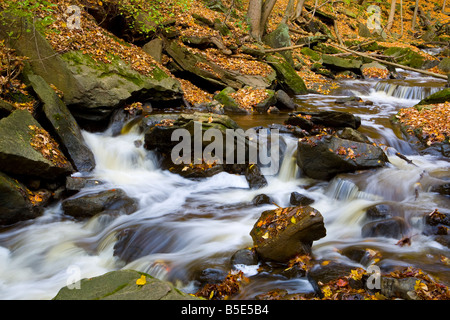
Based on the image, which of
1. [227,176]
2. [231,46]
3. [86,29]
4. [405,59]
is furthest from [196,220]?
[405,59]

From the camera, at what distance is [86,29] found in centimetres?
1036

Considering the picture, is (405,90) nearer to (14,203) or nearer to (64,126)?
(64,126)

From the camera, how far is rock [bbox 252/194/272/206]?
279 inches

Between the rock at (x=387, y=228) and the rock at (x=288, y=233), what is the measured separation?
1333 mm

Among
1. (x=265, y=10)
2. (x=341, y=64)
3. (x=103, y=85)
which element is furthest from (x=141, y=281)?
(x=341, y=64)

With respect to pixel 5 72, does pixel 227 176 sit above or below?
below

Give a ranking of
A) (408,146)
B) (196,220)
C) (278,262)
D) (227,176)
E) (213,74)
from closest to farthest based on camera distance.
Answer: (278,262)
(196,220)
(227,176)
(408,146)
(213,74)

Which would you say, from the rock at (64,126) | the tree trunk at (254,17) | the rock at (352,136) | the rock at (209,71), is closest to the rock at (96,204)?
the rock at (64,126)

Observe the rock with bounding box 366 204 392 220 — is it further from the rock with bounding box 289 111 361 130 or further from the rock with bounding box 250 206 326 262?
the rock with bounding box 289 111 361 130

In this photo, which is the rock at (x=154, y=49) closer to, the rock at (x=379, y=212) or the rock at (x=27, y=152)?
the rock at (x=27, y=152)

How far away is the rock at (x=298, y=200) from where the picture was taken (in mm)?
7047

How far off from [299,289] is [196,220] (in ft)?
9.27

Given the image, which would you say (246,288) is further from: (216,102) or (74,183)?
(216,102)

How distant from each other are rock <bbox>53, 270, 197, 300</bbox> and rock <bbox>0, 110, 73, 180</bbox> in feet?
13.0
